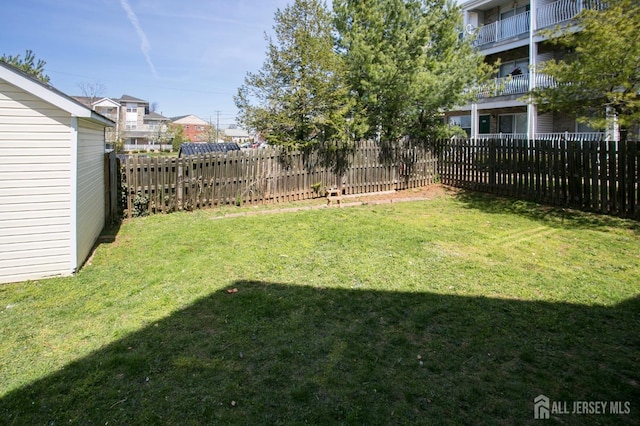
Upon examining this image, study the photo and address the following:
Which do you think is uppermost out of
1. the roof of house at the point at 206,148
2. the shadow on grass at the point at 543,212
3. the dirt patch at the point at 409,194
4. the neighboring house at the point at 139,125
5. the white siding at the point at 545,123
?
the neighboring house at the point at 139,125

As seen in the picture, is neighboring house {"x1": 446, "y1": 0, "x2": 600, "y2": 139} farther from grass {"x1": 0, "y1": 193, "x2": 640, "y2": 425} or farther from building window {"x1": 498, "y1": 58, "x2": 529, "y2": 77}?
grass {"x1": 0, "y1": 193, "x2": 640, "y2": 425}

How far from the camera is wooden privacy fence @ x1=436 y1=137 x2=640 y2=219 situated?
340 inches

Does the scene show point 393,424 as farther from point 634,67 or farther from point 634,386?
point 634,67

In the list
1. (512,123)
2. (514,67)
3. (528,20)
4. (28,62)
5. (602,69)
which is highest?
(528,20)

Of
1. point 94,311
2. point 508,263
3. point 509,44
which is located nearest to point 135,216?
point 94,311

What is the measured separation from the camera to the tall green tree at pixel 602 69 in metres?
7.78

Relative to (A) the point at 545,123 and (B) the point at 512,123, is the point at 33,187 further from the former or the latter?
(B) the point at 512,123

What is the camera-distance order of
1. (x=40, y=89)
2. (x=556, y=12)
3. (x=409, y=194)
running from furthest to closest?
(x=556, y=12) < (x=409, y=194) < (x=40, y=89)

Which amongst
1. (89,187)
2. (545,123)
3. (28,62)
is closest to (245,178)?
(89,187)

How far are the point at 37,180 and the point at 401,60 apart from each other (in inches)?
436

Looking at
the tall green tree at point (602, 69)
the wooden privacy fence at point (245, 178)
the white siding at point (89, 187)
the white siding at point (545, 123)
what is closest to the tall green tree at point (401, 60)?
the wooden privacy fence at point (245, 178)

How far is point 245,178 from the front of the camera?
11.3 meters

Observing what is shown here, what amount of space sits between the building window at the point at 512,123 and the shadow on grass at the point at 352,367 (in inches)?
797

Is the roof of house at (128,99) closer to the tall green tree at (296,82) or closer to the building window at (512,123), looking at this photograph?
the building window at (512,123)
